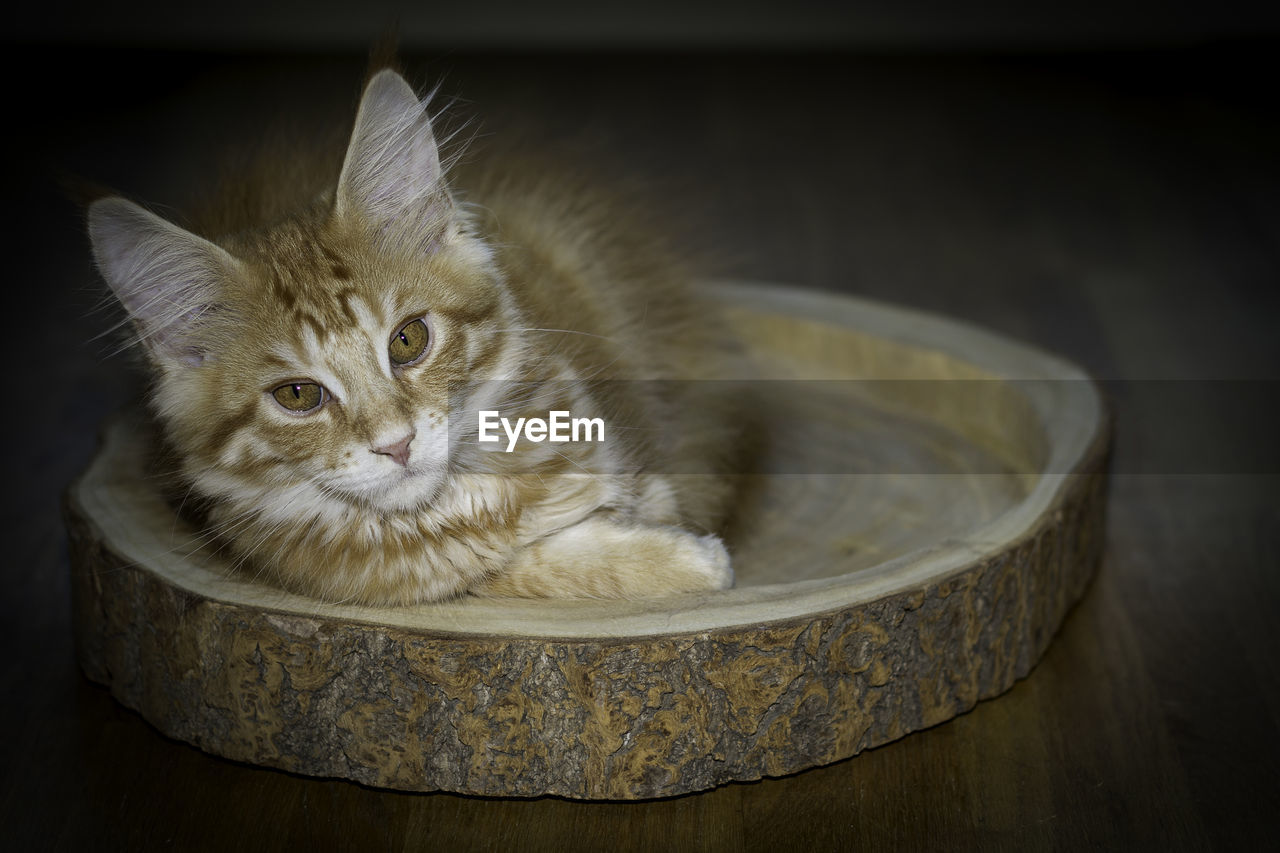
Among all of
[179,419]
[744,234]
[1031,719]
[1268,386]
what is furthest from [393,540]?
[744,234]

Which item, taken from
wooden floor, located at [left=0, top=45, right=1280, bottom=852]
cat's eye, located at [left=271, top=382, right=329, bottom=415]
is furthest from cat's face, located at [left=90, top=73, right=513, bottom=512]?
wooden floor, located at [left=0, top=45, right=1280, bottom=852]

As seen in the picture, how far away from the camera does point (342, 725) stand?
5.61 feet

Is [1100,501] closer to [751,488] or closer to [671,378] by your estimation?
[751,488]

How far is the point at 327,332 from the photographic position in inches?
63.6

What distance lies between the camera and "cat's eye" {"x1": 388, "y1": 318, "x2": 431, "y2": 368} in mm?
1652

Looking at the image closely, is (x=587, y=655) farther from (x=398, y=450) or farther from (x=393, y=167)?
(x=393, y=167)

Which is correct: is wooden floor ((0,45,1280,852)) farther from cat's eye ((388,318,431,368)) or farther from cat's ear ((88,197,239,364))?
cat's eye ((388,318,431,368))

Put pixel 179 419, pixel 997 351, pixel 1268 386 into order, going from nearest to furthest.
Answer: pixel 179 419, pixel 997 351, pixel 1268 386

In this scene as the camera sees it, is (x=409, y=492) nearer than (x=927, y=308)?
Yes

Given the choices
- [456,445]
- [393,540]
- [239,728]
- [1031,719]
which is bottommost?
[1031,719]

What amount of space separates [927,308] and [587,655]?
245 centimetres

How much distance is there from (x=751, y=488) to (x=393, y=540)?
2.50 ft

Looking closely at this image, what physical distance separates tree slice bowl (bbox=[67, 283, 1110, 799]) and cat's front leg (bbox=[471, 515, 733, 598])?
2.1 inches

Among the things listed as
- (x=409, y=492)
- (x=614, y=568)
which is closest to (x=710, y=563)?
(x=614, y=568)
